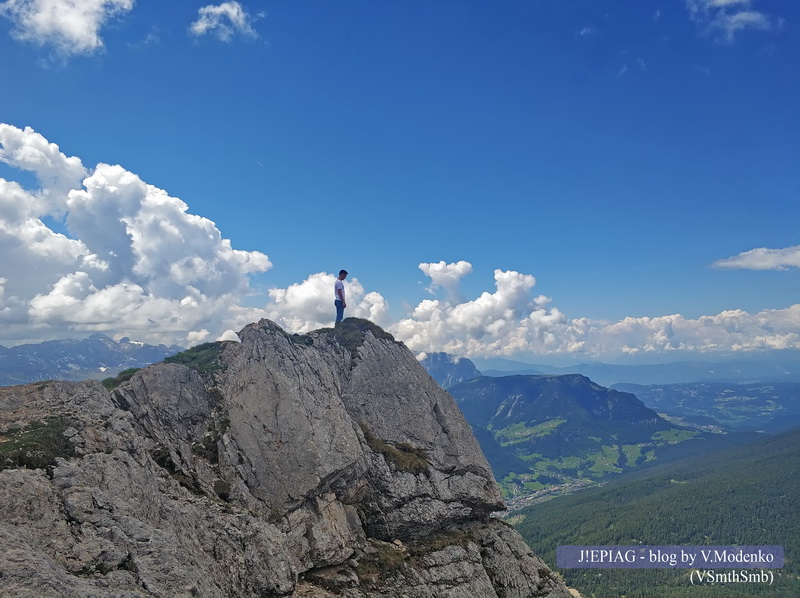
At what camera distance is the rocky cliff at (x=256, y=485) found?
21.2 metres

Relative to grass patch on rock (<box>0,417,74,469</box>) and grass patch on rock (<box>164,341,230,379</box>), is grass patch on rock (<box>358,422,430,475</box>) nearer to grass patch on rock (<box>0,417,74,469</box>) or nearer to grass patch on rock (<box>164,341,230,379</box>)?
grass patch on rock (<box>164,341,230,379</box>)

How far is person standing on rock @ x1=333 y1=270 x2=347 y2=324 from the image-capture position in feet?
181

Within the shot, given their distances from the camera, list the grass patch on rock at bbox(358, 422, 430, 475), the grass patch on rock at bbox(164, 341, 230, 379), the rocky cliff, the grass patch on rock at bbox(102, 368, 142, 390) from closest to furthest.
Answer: the rocky cliff → the grass patch on rock at bbox(102, 368, 142, 390) → the grass patch on rock at bbox(164, 341, 230, 379) → the grass patch on rock at bbox(358, 422, 430, 475)

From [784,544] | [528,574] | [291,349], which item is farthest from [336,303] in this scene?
[784,544]

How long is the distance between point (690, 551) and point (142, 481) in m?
221

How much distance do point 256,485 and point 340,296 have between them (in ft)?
86.2

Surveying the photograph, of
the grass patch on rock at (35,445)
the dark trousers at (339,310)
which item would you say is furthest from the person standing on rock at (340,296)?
the grass patch on rock at (35,445)

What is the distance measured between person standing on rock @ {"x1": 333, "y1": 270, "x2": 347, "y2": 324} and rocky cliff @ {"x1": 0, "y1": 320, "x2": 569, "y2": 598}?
3242 millimetres

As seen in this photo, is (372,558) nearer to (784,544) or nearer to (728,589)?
(728,589)

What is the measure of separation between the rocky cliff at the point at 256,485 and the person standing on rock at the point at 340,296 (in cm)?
324

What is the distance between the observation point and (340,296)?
188ft

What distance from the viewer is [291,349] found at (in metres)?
47.7

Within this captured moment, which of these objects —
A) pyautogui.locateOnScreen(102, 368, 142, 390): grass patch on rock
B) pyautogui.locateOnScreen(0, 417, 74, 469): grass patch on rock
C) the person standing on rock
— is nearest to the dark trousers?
the person standing on rock

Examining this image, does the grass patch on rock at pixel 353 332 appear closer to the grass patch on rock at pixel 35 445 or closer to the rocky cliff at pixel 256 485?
the rocky cliff at pixel 256 485
